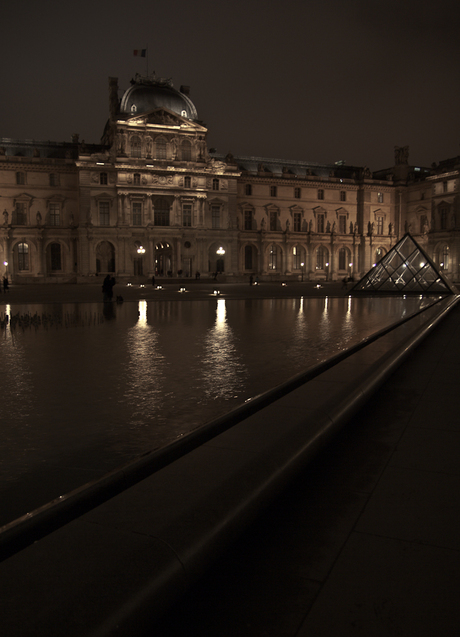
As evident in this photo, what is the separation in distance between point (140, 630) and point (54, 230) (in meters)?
55.5

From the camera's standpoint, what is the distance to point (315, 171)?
69.1 meters

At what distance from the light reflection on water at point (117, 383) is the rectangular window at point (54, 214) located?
45182mm

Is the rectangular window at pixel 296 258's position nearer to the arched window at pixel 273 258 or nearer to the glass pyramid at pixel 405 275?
the arched window at pixel 273 258

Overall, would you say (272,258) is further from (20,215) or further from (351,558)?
(351,558)

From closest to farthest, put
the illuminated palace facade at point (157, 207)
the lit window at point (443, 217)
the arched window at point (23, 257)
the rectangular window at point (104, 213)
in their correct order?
the illuminated palace facade at point (157, 207)
the rectangular window at point (104, 213)
the arched window at point (23, 257)
the lit window at point (443, 217)

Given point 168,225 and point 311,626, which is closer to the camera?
point 311,626

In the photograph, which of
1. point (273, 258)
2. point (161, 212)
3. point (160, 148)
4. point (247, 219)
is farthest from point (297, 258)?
point (160, 148)

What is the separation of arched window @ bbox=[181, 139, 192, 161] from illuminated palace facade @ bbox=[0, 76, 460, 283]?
0.10 metres

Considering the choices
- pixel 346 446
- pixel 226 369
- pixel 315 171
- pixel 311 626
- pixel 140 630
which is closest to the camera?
pixel 140 630

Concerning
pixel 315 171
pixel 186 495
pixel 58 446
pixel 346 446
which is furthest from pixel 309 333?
pixel 315 171

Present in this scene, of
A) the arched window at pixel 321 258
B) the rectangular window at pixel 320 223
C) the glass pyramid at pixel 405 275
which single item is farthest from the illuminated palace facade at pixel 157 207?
the glass pyramid at pixel 405 275

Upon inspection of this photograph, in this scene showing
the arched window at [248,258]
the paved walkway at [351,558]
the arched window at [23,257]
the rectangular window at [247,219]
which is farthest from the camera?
the arched window at [248,258]

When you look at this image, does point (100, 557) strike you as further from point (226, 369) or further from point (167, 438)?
point (226, 369)

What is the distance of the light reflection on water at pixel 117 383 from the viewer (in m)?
3.62
